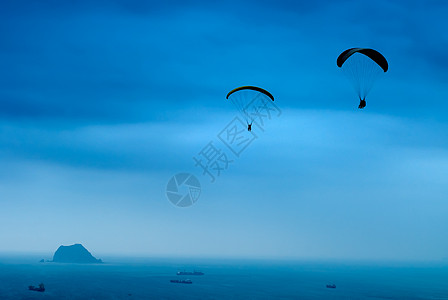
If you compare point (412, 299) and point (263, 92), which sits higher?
point (263, 92)

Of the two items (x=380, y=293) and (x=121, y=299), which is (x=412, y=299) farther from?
(x=121, y=299)

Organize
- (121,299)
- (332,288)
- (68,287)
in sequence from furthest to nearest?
(332,288) → (68,287) → (121,299)

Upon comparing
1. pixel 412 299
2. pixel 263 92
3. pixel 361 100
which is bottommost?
pixel 412 299

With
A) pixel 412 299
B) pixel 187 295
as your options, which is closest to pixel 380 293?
pixel 412 299

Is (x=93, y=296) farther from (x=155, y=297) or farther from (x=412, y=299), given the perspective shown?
(x=412, y=299)

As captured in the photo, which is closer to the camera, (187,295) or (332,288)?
(187,295)

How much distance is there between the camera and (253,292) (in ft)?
339

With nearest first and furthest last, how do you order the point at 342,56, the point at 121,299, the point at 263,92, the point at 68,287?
the point at 342,56 → the point at 263,92 → the point at 121,299 → the point at 68,287

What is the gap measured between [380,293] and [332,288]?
17245 millimetres

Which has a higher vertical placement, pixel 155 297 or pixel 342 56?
pixel 342 56

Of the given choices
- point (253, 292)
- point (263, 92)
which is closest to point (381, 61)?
point (263, 92)

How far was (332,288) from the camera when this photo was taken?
122875 millimetres

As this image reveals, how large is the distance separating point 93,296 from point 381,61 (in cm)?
8080

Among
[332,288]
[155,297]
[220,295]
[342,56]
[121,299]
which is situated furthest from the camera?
[332,288]
